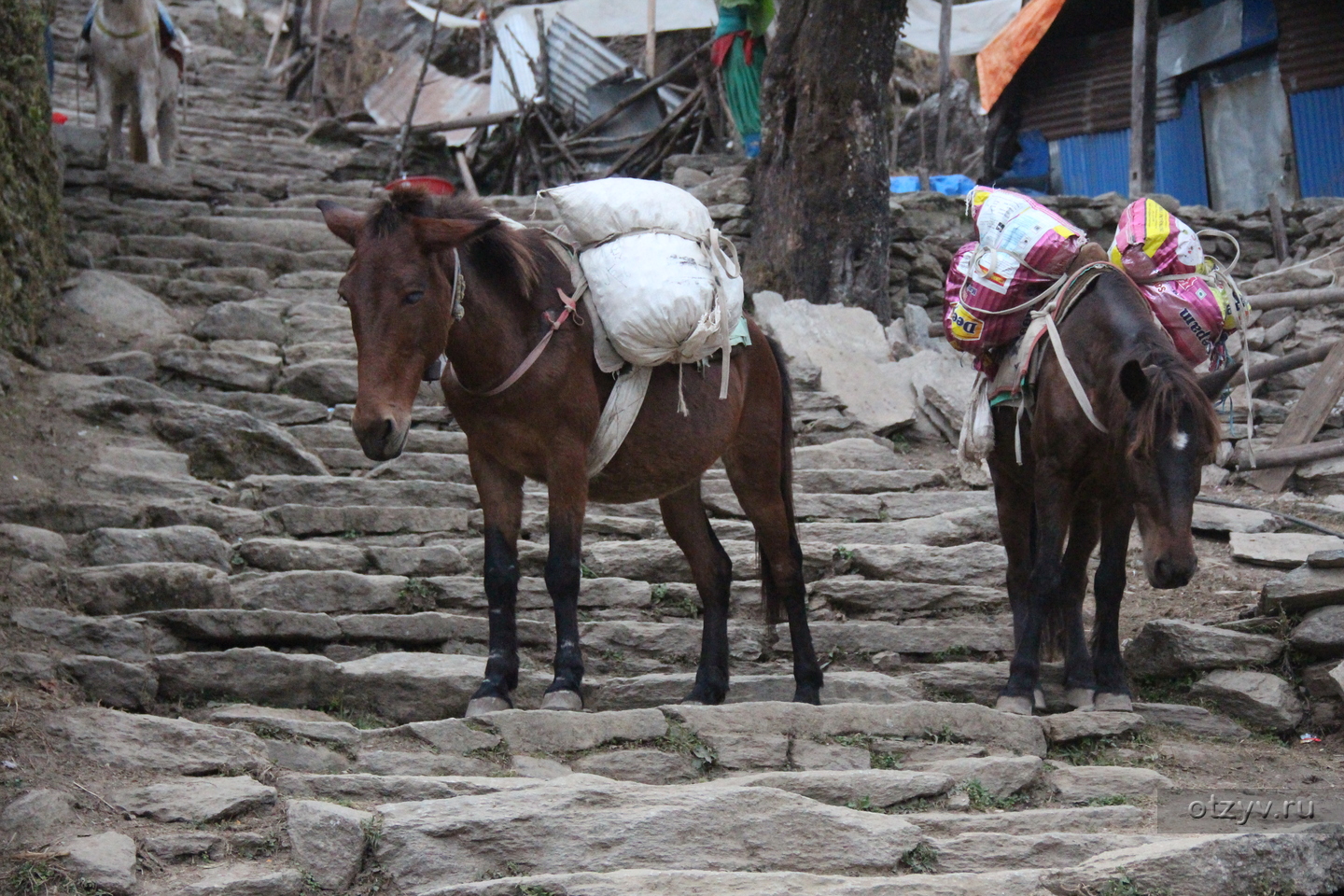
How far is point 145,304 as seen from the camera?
32.2 ft

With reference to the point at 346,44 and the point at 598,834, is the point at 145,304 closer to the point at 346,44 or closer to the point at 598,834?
the point at 598,834

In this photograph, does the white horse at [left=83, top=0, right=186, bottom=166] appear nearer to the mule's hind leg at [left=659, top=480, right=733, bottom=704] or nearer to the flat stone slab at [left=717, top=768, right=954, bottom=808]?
the mule's hind leg at [left=659, top=480, right=733, bottom=704]

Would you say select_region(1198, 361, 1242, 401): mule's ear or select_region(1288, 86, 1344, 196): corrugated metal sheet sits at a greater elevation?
select_region(1288, 86, 1344, 196): corrugated metal sheet

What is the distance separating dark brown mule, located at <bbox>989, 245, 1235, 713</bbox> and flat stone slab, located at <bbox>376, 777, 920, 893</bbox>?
1.96 meters

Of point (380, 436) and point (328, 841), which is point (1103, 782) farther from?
point (380, 436)

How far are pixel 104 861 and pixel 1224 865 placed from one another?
10.7ft

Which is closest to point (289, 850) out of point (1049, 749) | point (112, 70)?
point (1049, 749)

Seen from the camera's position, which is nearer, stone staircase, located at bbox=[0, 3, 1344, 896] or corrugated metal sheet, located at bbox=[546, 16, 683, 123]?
stone staircase, located at bbox=[0, 3, 1344, 896]

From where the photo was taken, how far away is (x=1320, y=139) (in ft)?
50.8

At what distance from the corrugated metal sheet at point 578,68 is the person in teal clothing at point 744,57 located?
3609 millimetres

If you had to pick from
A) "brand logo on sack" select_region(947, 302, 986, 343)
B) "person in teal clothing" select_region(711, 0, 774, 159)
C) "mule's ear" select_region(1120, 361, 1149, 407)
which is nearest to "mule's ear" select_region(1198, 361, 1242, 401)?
"mule's ear" select_region(1120, 361, 1149, 407)

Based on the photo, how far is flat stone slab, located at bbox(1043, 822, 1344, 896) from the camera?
382 centimetres

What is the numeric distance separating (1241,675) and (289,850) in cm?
446

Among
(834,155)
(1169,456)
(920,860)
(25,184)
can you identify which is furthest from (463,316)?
(834,155)
